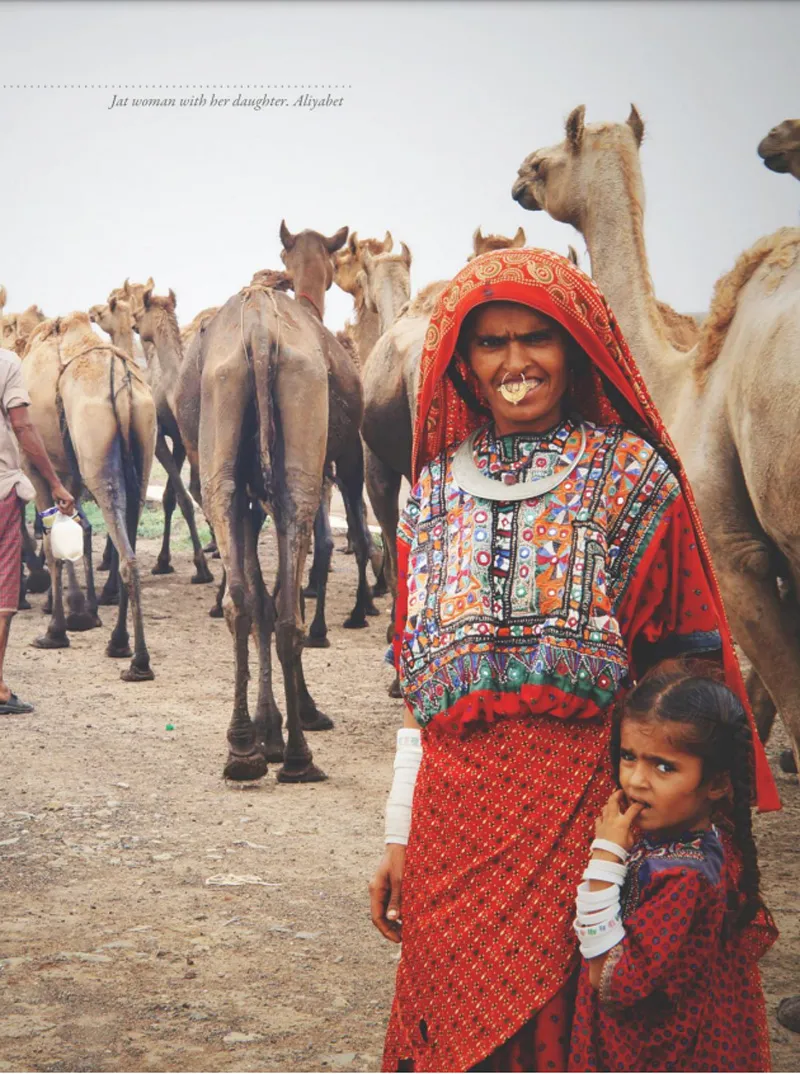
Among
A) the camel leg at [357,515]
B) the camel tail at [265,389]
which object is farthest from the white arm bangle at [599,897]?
the camel leg at [357,515]

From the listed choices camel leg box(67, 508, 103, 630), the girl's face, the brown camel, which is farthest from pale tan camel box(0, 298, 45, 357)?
the girl's face

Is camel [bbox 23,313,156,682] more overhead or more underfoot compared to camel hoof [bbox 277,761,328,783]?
more overhead

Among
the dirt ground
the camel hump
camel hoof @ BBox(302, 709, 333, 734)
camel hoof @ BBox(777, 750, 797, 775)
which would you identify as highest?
the camel hump

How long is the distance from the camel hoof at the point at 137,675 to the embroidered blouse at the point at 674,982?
6.59 meters

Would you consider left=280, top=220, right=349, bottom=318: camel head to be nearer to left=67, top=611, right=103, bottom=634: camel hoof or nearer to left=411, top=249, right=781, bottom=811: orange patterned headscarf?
left=67, top=611, right=103, bottom=634: camel hoof

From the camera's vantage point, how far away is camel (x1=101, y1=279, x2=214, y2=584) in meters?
12.7

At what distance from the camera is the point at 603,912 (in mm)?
2051

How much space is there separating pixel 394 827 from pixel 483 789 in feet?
0.83

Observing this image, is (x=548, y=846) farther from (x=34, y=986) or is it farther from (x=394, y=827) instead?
(x=34, y=986)

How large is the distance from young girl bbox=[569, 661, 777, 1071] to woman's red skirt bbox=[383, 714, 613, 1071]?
0.20ft

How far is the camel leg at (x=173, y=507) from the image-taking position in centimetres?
1236

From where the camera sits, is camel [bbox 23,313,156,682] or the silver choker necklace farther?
camel [bbox 23,313,156,682]

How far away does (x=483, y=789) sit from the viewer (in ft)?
7.38

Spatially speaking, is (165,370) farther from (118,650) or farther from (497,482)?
(497,482)
